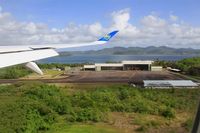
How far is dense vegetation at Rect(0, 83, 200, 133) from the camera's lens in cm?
1912

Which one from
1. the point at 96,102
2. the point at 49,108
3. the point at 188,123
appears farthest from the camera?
the point at 96,102

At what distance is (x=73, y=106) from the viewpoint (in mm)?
25031

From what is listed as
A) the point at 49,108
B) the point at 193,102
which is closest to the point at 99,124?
the point at 49,108

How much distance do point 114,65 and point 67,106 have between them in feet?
135

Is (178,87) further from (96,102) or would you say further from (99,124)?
(99,124)

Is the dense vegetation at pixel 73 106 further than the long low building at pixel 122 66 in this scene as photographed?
No

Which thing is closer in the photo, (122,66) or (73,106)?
(73,106)

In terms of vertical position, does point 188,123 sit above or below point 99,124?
above

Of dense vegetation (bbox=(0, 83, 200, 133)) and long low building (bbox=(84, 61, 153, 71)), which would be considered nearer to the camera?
dense vegetation (bbox=(0, 83, 200, 133))

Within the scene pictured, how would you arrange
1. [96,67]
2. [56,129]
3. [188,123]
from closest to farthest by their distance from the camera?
1. [188,123]
2. [56,129]
3. [96,67]

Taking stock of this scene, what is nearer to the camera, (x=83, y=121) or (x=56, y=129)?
(x=56, y=129)

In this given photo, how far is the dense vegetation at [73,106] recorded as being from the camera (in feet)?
62.7

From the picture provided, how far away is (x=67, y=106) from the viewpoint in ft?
77.7

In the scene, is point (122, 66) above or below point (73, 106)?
above
